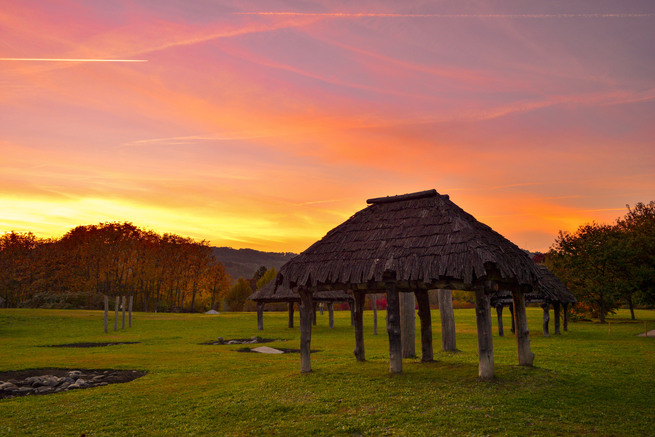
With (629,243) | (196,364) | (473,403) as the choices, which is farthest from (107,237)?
(473,403)

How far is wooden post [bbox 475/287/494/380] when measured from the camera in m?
13.7

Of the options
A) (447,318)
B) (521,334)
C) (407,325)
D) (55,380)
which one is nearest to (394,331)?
(521,334)

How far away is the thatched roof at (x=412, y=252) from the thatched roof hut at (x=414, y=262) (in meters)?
0.03

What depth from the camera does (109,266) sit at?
72.0 m

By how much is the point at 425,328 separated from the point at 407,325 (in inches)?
84.3

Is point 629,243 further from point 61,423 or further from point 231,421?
point 61,423

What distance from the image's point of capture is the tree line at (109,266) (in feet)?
232

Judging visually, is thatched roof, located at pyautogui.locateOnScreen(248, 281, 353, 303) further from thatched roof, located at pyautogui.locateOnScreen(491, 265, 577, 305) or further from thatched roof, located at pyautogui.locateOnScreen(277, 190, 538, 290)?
thatched roof, located at pyautogui.locateOnScreen(277, 190, 538, 290)

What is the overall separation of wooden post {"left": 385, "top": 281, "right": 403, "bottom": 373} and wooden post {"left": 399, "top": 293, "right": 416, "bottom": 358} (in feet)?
12.8

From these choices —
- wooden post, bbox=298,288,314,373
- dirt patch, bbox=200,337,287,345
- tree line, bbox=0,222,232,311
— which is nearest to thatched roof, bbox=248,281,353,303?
dirt patch, bbox=200,337,287,345

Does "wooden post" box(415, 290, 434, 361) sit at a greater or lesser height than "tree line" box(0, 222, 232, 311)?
lesser

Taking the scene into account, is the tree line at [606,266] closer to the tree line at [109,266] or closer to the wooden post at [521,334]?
the wooden post at [521,334]

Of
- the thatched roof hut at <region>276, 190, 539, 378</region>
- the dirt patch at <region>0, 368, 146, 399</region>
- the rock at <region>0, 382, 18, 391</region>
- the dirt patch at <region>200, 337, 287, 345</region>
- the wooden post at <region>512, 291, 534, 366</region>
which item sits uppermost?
the thatched roof hut at <region>276, 190, 539, 378</region>

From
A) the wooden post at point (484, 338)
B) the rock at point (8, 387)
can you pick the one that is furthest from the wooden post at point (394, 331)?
the rock at point (8, 387)
